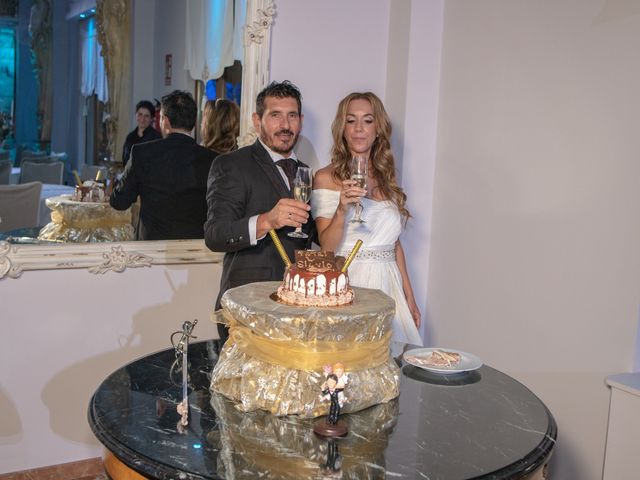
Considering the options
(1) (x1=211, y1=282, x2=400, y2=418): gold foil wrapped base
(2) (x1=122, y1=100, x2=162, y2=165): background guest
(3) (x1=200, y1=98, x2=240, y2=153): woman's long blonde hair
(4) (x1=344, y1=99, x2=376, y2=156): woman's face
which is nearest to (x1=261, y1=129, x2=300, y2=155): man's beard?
(4) (x1=344, y1=99, x2=376, y2=156): woman's face

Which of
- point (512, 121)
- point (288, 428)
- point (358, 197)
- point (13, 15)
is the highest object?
point (13, 15)

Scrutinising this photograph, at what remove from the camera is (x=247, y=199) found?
293 centimetres

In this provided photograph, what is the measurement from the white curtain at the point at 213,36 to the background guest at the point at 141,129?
0.91ft

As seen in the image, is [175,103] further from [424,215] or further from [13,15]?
[424,215]

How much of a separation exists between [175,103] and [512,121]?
5.21 ft

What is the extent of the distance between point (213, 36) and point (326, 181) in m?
0.94

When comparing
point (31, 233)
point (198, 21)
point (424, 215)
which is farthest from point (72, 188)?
point (424, 215)

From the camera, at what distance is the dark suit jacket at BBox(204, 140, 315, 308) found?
289 centimetres

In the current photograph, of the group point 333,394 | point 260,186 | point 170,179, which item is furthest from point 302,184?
point 170,179

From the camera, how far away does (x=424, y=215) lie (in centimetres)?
409

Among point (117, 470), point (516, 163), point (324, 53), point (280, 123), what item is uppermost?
point (324, 53)

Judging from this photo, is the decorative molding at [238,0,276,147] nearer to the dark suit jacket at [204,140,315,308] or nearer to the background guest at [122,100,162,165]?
the background guest at [122,100,162,165]

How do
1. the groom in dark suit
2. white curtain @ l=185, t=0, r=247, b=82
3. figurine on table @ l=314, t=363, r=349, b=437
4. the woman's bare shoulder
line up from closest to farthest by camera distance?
1. figurine on table @ l=314, t=363, r=349, b=437
2. the groom in dark suit
3. the woman's bare shoulder
4. white curtain @ l=185, t=0, r=247, b=82

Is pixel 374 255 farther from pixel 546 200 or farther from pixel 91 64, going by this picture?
pixel 91 64
